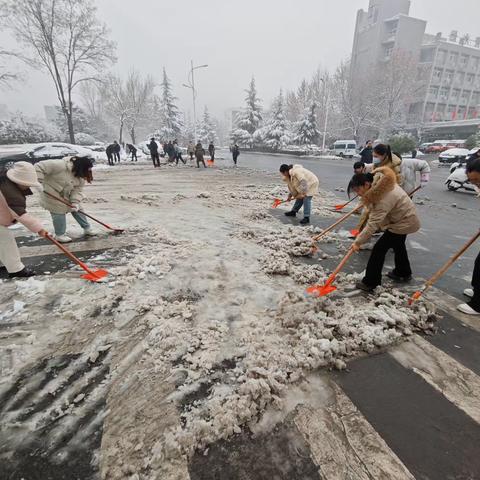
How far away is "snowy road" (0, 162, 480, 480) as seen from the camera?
1.71 metres

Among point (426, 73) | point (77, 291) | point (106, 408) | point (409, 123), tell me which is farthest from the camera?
point (409, 123)

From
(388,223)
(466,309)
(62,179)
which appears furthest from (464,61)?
(62,179)

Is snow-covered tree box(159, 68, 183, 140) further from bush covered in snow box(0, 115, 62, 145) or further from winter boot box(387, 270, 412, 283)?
winter boot box(387, 270, 412, 283)

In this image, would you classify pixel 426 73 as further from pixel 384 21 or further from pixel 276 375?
pixel 276 375

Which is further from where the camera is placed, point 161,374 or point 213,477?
point 161,374

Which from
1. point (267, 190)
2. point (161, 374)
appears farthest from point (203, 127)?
point (161, 374)

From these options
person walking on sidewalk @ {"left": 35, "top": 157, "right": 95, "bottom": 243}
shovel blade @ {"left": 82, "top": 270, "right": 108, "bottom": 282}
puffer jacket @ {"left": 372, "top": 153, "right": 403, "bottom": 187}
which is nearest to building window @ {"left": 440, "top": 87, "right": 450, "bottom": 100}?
puffer jacket @ {"left": 372, "top": 153, "right": 403, "bottom": 187}

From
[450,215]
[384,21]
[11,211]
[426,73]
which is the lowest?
[450,215]

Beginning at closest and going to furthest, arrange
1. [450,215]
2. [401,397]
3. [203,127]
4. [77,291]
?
[401,397] → [77,291] → [450,215] → [203,127]

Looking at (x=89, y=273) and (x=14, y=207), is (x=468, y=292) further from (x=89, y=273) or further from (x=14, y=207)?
(x=14, y=207)

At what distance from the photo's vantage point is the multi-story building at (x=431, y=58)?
49.8 meters

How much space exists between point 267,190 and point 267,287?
24.9 feet

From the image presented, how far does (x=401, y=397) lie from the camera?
216cm

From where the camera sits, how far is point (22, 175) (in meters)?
3.49
